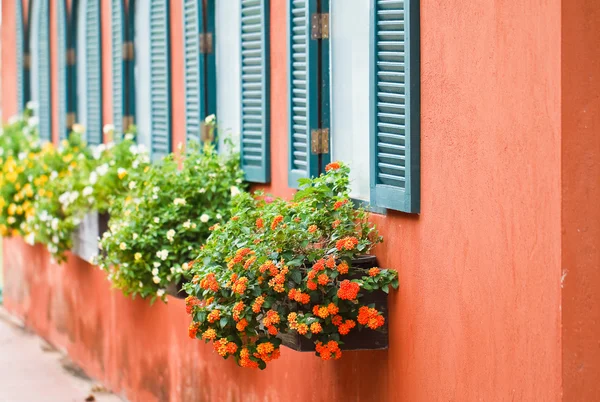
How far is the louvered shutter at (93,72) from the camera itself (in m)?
10.1

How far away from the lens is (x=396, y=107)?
16.0ft

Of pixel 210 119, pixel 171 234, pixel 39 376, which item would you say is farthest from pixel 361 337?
pixel 39 376

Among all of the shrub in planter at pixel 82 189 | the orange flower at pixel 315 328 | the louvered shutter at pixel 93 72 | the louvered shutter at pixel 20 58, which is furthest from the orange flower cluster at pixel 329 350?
the louvered shutter at pixel 20 58

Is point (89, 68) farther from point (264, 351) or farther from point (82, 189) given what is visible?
point (264, 351)

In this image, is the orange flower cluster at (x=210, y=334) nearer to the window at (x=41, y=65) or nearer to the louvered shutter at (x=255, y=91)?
the louvered shutter at (x=255, y=91)

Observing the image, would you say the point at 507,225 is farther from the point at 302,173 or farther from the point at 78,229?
the point at 78,229

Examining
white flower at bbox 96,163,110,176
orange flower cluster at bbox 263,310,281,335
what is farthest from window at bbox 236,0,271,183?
orange flower cluster at bbox 263,310,281,335

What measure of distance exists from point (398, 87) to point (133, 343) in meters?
3.72

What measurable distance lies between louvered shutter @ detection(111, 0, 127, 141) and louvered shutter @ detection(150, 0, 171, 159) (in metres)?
0.69

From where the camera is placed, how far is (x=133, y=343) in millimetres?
7926

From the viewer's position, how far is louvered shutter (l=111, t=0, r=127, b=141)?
938 cm

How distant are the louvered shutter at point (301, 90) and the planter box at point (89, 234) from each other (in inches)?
95.0

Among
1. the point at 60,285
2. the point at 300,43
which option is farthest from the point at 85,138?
the point at 300,43

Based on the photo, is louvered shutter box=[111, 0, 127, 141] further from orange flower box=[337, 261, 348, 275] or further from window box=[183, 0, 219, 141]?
orange flower box=[337, 261, 348, 275]
